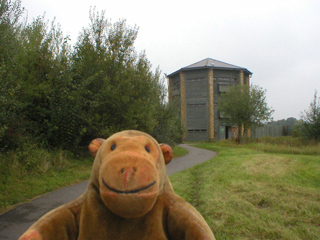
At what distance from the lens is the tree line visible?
10141mm

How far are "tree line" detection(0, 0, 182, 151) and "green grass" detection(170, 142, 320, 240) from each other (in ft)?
15.0

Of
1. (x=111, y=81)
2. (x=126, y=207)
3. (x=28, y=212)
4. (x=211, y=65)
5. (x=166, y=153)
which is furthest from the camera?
(x=211, y=65)

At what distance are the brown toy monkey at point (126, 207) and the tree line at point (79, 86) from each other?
Result: 7851 millimetres

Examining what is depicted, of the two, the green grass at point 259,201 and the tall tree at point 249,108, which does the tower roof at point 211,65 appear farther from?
the green grass at point 259,201

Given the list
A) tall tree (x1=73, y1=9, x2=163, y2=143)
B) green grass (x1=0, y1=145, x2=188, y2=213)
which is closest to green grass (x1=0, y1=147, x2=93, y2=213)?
green grass (x1=0, y1=145, x2=188, y2=213)

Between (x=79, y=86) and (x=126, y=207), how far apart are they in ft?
31.9

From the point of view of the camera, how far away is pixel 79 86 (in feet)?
34.4

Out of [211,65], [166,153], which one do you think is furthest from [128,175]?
[211,65]

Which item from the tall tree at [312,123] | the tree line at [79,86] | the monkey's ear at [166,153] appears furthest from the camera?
the tall tree at [312,123]

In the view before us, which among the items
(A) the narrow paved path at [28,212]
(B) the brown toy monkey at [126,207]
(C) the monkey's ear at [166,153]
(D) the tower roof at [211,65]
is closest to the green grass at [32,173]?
(A) the narrow paved path at [28,212]

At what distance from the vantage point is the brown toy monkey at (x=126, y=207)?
1.58m

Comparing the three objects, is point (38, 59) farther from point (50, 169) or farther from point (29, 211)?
point (29, 211)

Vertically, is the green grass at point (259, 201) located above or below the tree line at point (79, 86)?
below

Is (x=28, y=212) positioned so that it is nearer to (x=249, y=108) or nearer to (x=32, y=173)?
(x=32, y=173)
